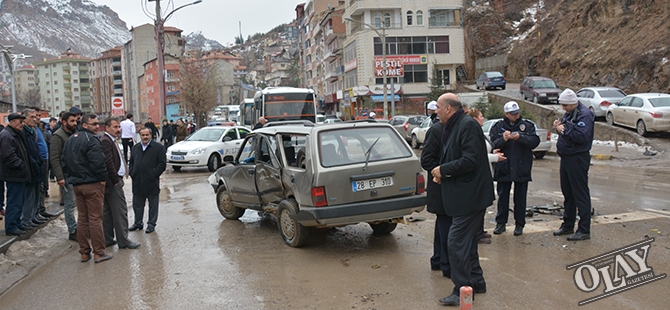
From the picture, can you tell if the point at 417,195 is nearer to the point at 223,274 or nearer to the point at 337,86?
the point at 223,274

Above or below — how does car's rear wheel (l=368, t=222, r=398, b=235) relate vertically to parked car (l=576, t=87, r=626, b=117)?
below

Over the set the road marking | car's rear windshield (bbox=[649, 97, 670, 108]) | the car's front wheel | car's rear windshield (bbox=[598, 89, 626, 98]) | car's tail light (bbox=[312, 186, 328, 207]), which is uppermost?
car's rear windshield (bbox=[598, 89, 626, 98])

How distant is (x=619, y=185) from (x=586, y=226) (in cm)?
585

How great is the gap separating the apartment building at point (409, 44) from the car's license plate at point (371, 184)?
1990 inches

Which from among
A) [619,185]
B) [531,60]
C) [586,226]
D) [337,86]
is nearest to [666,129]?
[619,185]

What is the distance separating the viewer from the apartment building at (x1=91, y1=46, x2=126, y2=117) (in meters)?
136

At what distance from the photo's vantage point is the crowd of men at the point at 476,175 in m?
4.98

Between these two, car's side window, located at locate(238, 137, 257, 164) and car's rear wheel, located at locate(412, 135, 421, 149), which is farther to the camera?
car's rear wheel, located at locate(412, 135, 421, 149)

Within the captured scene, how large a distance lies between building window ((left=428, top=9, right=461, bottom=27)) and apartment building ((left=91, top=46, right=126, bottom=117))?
92.4m

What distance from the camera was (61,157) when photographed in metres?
7.94

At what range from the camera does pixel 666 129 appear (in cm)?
1970

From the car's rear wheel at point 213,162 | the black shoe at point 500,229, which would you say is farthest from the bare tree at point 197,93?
the black shoe at point 500,229

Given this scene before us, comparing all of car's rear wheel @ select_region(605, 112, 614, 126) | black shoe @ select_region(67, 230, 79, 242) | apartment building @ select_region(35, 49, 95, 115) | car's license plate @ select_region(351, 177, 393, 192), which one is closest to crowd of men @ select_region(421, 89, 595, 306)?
car's license plate @ select_region(351, 177, 393, 192)

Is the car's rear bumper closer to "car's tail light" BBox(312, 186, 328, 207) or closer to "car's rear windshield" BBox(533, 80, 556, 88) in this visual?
"car's tail light" BBox(312, 186, 328, 207)
